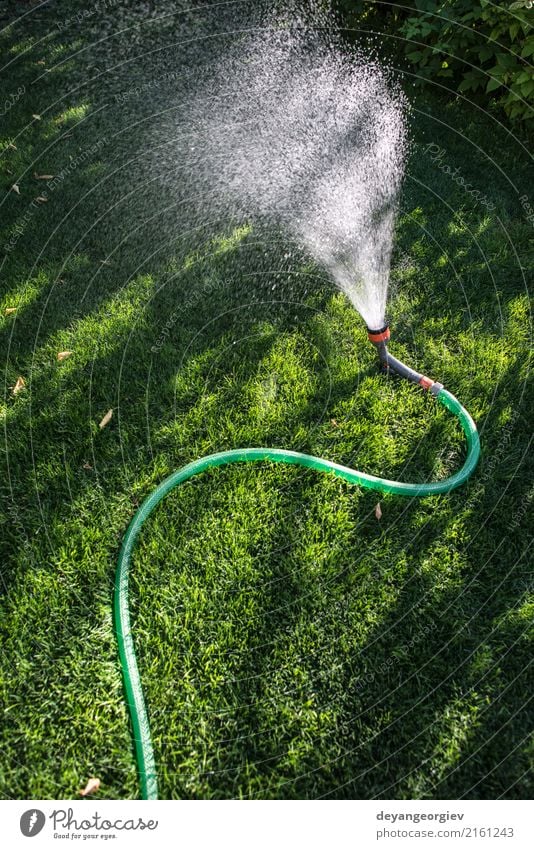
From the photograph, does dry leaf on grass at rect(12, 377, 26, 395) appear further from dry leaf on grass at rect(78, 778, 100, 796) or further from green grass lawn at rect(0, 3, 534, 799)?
dry leaf on grass at rect(78, 778, 100, 796)

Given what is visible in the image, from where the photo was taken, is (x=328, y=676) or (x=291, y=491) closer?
(x=328, y=676)

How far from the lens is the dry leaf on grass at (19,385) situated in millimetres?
3263

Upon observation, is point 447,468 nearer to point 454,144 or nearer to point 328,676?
point 328,676

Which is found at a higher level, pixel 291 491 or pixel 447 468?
Result: pixel 291 491

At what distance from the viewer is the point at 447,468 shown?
2902 mm

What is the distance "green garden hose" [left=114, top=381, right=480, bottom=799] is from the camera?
2297 mm

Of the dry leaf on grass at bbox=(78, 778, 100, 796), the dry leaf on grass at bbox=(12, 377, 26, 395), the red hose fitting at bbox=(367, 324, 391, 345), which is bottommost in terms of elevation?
the red hose fitting at bbox=(367, 324, 391, 345)

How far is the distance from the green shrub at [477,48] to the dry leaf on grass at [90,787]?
520 centimetres

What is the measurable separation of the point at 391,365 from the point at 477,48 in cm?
333

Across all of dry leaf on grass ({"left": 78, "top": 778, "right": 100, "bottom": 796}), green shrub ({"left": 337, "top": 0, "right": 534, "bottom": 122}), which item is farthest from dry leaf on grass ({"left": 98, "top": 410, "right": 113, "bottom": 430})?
green shrub ({"left": 337, "top": 0, "right": 534, "bottom": 122})

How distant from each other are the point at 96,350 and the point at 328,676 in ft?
7.19

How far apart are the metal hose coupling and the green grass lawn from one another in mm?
72

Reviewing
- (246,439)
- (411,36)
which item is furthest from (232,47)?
(246,439)
